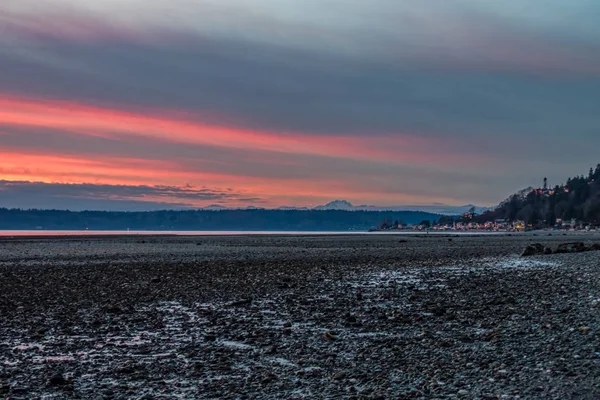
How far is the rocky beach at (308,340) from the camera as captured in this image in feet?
28.3

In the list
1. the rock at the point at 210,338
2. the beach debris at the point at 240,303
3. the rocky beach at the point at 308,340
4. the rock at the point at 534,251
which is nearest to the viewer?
the rocky beach at the point at 308,340

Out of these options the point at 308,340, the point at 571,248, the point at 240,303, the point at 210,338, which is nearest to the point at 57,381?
the point at 210,338

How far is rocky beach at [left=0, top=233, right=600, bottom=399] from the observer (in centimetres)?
864

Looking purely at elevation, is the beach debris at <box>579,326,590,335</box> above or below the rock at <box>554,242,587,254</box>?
below

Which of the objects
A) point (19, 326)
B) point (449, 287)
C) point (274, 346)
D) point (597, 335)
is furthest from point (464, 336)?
point (19, 326)

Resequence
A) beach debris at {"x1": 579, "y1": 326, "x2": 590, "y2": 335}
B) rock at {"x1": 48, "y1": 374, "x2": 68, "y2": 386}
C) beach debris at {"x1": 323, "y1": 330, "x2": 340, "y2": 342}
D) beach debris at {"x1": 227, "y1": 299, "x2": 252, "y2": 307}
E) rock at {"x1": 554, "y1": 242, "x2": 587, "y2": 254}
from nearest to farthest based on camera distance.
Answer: rock at {"x1": 48, "y1": 374, "x2": 68, "y2": 386}, beach debris at {"x1": 579, "y1": 326, "x2": 590, "y2": 335}, beach debris at {"x1": 323, "y1": 330, "x2": 340, "y2": 342}, beach debris at {"x1": 227, "y1": 299, "x2": 252, "y2": 307}, rock at {"x1": 554, "y1": 242, "x2": 587, "y2": 254}

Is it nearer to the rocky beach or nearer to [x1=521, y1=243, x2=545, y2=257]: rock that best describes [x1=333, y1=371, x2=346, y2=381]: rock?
the rocky beach

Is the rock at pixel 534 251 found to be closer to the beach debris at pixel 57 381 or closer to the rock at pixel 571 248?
the rock at pixel 571 248

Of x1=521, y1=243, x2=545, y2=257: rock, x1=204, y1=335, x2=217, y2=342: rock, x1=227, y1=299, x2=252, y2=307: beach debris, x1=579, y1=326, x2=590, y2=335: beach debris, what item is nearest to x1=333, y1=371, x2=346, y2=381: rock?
x1=204, y1=335, x2=217, y2=342: rock

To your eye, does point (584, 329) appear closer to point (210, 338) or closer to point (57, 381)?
point (210, 338)

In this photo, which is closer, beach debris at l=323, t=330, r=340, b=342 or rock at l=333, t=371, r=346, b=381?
rock at l=333, t=371, r=346, b=381

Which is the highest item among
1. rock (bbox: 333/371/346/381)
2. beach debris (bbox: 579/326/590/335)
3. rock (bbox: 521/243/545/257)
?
rock (bbox: 521/243/545/257)

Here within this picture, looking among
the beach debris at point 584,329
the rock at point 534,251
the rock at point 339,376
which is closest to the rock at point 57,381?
the rock at point 339,376

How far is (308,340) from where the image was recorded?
40.1 feet
